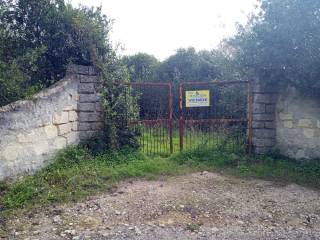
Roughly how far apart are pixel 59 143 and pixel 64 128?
0.31 metres

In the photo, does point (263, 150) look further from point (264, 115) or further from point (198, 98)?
point (198, 98)

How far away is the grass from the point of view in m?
4.97

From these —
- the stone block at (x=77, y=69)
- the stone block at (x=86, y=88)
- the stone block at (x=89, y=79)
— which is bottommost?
the stone block at (x=86, y=88)

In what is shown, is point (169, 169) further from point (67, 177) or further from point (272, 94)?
point (272, 94)

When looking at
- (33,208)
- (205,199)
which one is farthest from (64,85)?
(205,199)

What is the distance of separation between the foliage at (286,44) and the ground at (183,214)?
2.25 metres

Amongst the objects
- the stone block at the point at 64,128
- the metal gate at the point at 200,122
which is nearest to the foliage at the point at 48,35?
the stone block at the point at 64,128

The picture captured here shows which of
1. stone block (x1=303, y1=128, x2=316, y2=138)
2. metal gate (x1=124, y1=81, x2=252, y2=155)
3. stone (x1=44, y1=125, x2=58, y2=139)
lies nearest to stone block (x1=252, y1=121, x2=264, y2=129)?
metal gate (x1=124, y1=81, x2=252, y2=155)

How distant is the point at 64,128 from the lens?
6422mm

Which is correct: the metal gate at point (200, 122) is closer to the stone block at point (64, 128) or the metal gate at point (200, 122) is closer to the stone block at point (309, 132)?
the stone block at point (309, 132)

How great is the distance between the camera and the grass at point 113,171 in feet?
16.3

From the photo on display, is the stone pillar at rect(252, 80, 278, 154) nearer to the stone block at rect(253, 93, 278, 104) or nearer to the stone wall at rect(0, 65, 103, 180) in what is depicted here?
the stone block at rect(253, 93, 278, 104)

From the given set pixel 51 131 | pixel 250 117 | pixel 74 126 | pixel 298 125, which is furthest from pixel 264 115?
pixel 51 131

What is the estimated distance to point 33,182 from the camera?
208 inches
